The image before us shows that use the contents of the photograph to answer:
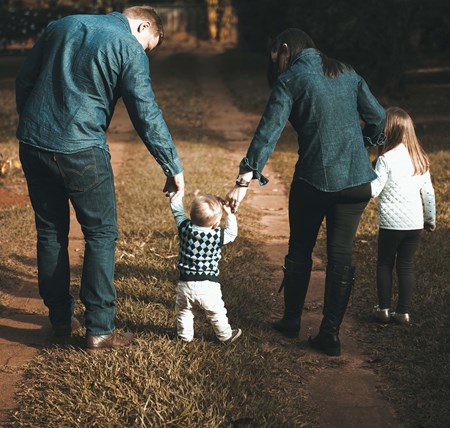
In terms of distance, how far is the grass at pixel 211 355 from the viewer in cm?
367

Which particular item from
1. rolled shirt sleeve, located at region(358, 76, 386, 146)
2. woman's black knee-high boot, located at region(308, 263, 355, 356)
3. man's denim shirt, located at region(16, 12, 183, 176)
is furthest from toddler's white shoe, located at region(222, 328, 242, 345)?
rolled shirt sleeve, located at region(358, 76, 386, 146)

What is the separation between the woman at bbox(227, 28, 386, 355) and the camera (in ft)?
13.6

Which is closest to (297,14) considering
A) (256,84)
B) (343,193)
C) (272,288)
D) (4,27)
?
(256,84)

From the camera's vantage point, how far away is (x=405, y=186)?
491cm

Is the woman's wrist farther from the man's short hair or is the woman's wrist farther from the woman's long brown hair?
the man's short hair

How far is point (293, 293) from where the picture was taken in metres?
4.64

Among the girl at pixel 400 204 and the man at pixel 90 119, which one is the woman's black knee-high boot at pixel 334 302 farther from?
the man at pixel 90 119

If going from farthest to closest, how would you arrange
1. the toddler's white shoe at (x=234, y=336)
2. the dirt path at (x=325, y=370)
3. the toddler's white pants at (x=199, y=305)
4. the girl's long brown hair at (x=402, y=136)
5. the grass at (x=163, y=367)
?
the girl's long brown hair at (x=402, y=136)
the toddler's white shoe at (x=234, y=336)
the toddler's white pants at (x=199, y=305)
the dirt path at (x=325, y=370)
the grass at (x=163, y=367)

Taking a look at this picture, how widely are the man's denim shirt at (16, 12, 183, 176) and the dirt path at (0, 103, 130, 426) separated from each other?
3.96ft

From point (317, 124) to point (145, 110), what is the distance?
0.90 metres

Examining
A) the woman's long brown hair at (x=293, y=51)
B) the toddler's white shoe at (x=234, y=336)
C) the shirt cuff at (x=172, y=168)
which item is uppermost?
the woman's long brown hair at (x=293, y=51)

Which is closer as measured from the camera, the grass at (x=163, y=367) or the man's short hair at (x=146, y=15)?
the grass at (x=163, y=367)

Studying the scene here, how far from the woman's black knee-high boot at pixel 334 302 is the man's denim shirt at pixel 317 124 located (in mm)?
520

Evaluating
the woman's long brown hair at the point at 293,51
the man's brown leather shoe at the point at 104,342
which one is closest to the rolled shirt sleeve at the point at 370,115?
the woman's long brown hair at the point at 293,51
